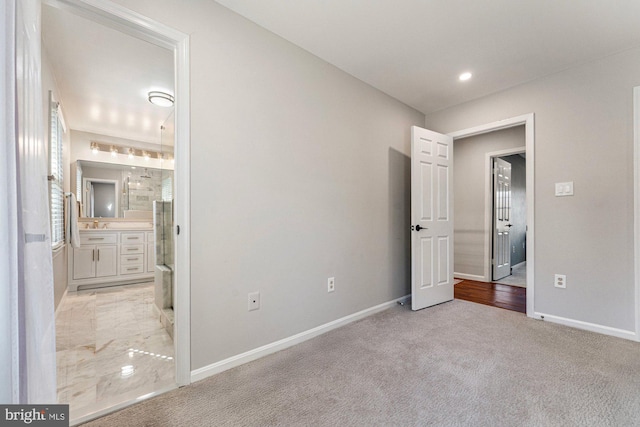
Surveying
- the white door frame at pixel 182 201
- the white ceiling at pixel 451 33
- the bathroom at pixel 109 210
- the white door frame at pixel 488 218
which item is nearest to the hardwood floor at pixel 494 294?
the white door frame at pixel 488 218

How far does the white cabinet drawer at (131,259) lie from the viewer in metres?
4.38

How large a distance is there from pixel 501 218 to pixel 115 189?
6805mm

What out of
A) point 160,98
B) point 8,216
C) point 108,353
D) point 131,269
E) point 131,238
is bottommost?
point 108,353

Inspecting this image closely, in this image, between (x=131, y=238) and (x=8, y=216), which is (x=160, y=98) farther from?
(x=8, y=216)

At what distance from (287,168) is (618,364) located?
9.11 feet

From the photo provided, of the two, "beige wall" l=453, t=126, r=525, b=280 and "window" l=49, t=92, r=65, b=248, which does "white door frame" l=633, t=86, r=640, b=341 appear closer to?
"beige wall" l=453, t=126, r=525, b=280

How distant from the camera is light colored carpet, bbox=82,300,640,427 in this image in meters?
1.37

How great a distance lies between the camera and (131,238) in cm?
449

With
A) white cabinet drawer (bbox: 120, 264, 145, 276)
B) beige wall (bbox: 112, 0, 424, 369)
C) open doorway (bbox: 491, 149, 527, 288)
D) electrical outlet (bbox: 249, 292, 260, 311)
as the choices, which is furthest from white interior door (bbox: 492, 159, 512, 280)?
white cabinet drawer (bbox: 120, 264, 145, 276)

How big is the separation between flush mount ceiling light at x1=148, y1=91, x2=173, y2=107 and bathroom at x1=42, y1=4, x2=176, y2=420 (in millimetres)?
14

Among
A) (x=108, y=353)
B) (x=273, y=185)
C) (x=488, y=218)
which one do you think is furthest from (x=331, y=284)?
(x=488, y=218)

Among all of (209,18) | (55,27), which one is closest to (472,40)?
(209,18)

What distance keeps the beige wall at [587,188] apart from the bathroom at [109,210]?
11.2 feet

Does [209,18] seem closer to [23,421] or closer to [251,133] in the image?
[251,133]
